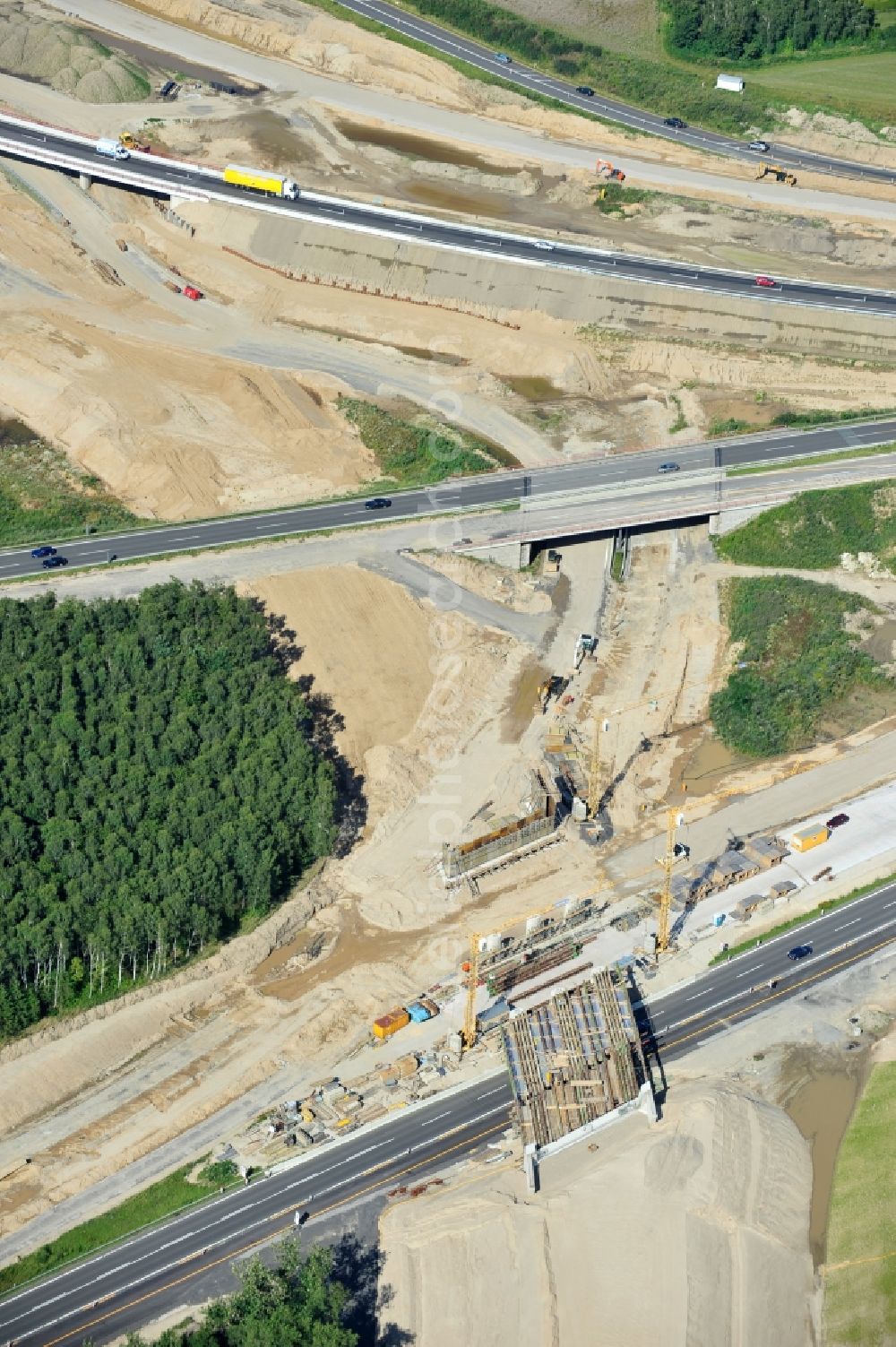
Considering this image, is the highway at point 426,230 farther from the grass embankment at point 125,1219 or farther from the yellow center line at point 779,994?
the grass embankment at point 125,1219

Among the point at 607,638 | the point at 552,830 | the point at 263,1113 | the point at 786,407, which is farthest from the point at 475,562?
the point at 263,1113

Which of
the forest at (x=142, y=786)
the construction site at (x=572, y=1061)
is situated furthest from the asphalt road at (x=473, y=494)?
the construction site at (x=572, y=1061)

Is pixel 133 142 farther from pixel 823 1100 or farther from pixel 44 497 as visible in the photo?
pixel 823 1100

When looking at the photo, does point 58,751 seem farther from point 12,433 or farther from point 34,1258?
point 12,433

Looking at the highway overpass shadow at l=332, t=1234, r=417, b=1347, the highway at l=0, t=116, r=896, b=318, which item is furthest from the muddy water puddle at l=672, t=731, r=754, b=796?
the highway at l=0, t=116, r=896, b=318

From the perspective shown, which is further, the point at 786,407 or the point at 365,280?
the point at 365,280

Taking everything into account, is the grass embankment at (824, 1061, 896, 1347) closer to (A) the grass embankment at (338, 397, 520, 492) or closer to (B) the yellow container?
(B) the yellow container
